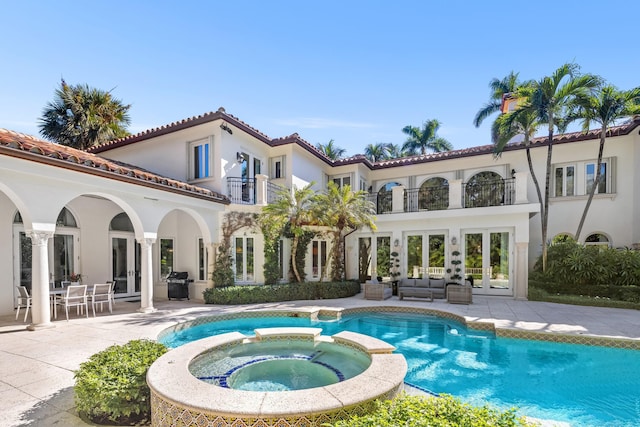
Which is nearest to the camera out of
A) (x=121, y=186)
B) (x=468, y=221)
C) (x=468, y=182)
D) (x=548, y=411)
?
(x=548, y=411)

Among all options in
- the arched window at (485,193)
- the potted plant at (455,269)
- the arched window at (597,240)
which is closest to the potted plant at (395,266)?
the potted plant at (455,269)

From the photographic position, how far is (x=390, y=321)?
11.5 m

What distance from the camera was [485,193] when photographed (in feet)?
54.8

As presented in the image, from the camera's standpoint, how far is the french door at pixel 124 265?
14.1m

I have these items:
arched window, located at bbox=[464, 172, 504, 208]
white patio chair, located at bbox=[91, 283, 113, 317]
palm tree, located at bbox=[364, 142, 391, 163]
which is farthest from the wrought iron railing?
palm tree, located at bbox=[364, 142, 391, 163]

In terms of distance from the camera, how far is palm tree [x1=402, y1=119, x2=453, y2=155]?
30.8m

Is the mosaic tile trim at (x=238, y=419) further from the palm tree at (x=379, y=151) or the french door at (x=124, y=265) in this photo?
the palm tree at (x=379, y=151)

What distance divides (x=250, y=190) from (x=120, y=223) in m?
6.26

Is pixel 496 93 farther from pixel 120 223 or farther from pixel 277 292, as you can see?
pixel 120 223

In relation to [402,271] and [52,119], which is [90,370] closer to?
[402,271]

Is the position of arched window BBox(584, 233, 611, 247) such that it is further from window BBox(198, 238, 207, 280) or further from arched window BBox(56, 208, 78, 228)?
arched window BBox(56, 208, 78, 228)

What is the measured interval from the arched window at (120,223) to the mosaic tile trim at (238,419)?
1300 cm

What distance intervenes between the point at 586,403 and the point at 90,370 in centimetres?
818

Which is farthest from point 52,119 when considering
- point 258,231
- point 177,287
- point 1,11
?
point 258,231
